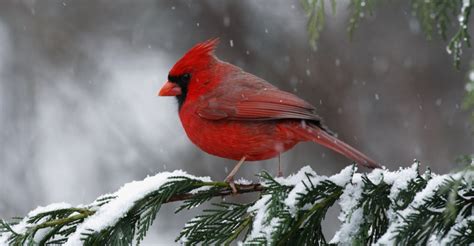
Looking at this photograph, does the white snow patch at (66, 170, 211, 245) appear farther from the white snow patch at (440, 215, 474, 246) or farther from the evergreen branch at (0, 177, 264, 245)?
the white snow patch at (440, 215, 474, 246)

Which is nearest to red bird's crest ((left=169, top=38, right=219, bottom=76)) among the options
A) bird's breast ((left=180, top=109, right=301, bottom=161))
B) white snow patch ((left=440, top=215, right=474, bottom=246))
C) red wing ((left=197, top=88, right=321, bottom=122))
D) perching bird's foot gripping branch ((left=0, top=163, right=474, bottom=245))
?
red wing ((left=197, top=88, right=321, bottom=122))

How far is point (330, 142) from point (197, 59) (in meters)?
0.85

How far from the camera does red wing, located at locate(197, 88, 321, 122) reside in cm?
303

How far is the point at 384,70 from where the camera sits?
264 inches

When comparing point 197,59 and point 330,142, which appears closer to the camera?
point 330,142

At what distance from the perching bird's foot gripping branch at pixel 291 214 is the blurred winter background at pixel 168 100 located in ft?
13.8

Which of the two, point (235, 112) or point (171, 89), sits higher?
point (171, 89)

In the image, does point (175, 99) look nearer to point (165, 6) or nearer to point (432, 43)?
point (165, 6)

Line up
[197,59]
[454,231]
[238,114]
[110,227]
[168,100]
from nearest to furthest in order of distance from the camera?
1. [454,231]
2. [110,227]
3. [238,114]
4. [197,59]
5. [168,100]

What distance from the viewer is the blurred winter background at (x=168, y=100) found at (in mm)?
6387

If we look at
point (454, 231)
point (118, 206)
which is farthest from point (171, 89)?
point (454, 231)

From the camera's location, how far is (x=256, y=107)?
125 inches

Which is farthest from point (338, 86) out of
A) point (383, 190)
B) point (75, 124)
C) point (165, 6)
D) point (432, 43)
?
point (383, 190)

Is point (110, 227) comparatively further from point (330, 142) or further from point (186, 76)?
point (186, 76)
